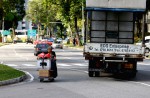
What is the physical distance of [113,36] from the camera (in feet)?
79.1

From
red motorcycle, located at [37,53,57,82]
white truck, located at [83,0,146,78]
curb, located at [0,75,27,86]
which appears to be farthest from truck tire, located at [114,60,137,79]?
curb, located at [0,75,27,86]

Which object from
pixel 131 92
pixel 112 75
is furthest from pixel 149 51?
pixel 131 92

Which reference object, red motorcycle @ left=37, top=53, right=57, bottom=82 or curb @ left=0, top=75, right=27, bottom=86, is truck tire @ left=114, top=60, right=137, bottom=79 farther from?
curb @ left=0, top=75, right=27, bottom=86

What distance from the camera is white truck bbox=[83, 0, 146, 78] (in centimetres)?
2228

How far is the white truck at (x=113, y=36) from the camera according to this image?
2228cm

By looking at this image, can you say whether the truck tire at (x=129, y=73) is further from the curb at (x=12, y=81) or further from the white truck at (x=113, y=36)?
the curb at (x=12, y=81)

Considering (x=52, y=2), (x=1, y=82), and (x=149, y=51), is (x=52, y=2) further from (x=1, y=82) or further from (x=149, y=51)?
(x=1, y=82)

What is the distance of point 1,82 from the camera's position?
19750 millimetres


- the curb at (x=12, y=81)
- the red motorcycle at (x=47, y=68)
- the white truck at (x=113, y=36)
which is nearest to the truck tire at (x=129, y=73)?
the white truck at (x=113, y=36)

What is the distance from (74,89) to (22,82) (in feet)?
13.1

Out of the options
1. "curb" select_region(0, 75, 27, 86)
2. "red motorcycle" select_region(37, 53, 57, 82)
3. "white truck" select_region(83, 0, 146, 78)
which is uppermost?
"white truck" select_region(83, 0, 146, 78)

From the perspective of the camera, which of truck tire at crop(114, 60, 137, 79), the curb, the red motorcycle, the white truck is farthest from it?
truck tire at crop(114, 60, 137, 79)

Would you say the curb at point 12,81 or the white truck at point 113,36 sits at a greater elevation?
the white truck at point 113,36

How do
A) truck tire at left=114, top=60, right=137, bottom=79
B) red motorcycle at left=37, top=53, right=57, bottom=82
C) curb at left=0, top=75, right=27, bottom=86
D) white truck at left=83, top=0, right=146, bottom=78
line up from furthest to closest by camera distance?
truck tire at left=114, top=60, right=137, bottom=79
white truck at left=83, top=0, right=146, bottom=78
red motorcycle at left=37, top=53, right=57, bottom=82
curb at left=0, top=75, right=27, bottom=86
